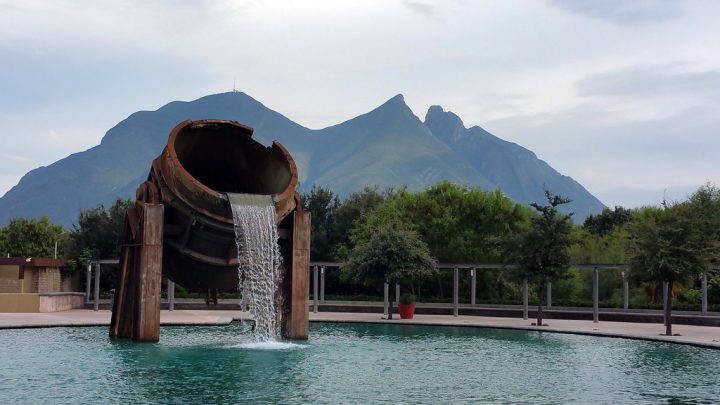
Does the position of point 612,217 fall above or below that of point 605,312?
above

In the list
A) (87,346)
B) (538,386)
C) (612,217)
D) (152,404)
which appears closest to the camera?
(152,404)

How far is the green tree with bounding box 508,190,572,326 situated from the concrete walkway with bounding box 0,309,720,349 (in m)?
2.11

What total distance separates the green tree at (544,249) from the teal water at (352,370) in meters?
7.10

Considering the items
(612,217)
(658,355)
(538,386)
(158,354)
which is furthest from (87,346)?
(612,217)

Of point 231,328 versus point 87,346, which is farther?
point 231,328

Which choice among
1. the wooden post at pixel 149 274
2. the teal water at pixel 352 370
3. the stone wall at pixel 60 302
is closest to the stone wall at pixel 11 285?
the stone wall at pixel 60 302

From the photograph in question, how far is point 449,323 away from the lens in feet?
119

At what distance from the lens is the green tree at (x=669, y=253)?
31219mm

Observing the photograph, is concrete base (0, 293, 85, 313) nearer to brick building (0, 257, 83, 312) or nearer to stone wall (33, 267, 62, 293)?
brick building (0, 257, 83, 312)

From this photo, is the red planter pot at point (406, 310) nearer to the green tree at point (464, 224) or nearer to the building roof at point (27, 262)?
the green tree at point (464, 224)

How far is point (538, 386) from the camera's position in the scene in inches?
699

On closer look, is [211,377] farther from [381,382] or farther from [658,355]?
[658,355]

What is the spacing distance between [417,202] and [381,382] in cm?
3851

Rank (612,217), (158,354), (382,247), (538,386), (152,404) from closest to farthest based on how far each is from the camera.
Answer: (152,404)
(538,386)
(158,354)
(382,247)
(612,217)
